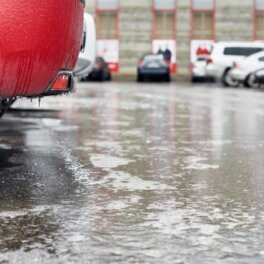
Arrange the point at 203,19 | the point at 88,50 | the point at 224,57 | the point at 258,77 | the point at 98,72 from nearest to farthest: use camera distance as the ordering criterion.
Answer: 1. the point at 88,50
2. the point at 258,77
3. the point at 224,57
4. the point at 98,72
5. the point at 203,19

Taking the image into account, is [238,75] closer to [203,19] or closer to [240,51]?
[240,51]

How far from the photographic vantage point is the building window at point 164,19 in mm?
43469

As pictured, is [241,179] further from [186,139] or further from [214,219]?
[186,139]

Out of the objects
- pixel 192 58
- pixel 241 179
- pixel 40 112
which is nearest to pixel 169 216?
pixel 241 179

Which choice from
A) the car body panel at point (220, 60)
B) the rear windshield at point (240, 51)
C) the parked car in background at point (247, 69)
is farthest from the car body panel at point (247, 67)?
the rear windshield at point (240, 51)

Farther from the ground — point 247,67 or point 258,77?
point 247,67

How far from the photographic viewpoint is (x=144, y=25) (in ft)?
143

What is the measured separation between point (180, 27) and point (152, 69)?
33.0 ft

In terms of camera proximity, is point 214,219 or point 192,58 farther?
point 192,58

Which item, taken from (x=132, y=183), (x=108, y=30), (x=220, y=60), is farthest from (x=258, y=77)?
(x=132, y=183)

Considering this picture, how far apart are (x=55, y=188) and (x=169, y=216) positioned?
3.92 feet

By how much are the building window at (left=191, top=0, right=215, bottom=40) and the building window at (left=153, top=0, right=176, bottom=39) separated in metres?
1.10

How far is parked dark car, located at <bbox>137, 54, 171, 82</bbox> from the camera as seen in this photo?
111 feet

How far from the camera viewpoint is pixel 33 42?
18.4ft
